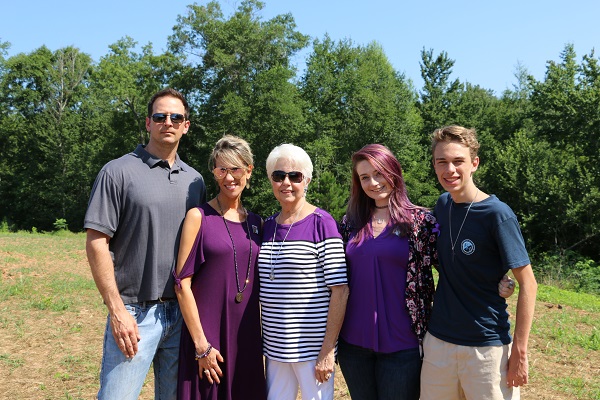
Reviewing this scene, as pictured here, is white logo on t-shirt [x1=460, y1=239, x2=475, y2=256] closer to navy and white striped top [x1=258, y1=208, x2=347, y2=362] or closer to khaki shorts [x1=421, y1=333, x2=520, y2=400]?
khaki shorts [x1=421, y1=333, x2=520, y2=400]

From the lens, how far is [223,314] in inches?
114

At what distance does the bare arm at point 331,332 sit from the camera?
278 centimetres

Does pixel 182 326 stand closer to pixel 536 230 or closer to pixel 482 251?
pixel 482 251

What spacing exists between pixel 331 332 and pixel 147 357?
3.39 feet

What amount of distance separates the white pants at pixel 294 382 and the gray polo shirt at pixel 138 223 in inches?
29.1

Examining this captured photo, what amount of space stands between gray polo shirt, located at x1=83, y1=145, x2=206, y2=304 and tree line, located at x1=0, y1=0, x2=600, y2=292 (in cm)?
1944

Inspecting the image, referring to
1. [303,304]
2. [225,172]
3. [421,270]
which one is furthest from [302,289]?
[225,172]

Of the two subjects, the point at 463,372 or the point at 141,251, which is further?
the point at 141,251

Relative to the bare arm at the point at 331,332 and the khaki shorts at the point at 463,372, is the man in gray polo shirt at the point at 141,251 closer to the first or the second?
the bare arm at the point at 331,332

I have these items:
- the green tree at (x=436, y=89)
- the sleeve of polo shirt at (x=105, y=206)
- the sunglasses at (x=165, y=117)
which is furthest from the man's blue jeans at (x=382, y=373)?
the green tree at (x=436, y=89)

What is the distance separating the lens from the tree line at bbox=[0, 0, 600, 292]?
25625 millimetres

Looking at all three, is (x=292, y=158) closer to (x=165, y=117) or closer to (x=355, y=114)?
(x=165, y=117)

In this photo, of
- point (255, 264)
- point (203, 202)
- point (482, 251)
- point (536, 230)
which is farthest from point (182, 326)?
point (536, 230)

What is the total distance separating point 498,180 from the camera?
1066 inches
